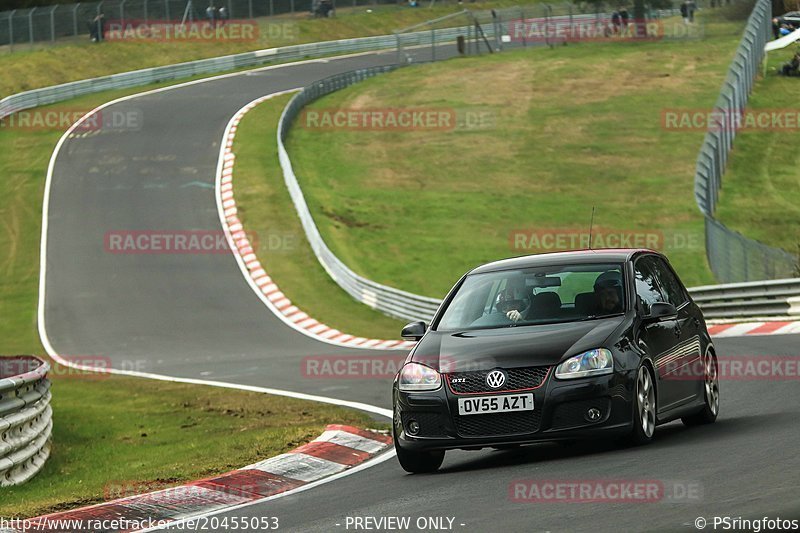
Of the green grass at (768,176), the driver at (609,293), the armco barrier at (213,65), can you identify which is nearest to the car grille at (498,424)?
the driver at (609,293)

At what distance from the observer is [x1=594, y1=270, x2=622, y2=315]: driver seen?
410 inches

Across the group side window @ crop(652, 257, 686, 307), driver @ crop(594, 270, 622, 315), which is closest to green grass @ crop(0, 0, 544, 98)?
side window @ crop(652, 257, 686, 307)

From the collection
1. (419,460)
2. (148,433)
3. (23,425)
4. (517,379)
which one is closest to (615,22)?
(148,433)

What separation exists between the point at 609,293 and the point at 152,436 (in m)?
6.97

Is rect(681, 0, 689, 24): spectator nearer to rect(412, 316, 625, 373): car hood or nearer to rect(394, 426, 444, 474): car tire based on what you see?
rect(412, 316, 625, 373): car hood

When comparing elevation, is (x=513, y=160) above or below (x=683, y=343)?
below

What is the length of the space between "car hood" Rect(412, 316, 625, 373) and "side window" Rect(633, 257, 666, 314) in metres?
0.52

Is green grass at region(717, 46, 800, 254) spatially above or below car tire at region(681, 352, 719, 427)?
below

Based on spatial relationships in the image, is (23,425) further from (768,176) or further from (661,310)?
(768,176)

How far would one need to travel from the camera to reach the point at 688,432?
432 inches

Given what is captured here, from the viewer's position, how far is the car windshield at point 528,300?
410 inches

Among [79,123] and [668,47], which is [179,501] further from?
[668,47]

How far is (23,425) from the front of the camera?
40.6 feet

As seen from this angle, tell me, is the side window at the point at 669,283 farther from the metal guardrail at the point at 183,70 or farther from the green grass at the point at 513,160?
the metal guardrail at the point at 183,70
